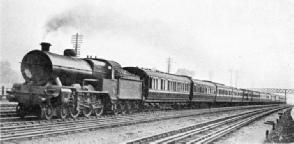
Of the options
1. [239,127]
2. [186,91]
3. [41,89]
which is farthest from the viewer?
[186,91]

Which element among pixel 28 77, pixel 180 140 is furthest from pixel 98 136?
pixel 28 77

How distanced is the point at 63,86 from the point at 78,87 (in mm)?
1111

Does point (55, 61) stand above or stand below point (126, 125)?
above

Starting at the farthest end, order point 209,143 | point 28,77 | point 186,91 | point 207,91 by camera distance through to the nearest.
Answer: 1. point 207,91
2. point 186,91
3. point 28,77
4. point 209,143

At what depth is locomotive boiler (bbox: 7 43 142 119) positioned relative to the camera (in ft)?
35.3

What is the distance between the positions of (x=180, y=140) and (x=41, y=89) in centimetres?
537

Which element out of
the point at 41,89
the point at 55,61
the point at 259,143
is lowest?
the point at 259,143

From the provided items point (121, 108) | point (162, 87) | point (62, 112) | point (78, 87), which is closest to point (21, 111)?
point (62, 112)

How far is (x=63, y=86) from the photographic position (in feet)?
36.2

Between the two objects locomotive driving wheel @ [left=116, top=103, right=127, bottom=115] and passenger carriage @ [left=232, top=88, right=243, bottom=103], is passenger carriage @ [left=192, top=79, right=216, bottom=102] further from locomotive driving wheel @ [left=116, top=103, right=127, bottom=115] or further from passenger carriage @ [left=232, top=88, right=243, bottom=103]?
locomotive driving wheel @ [left=116, top=103, right=127, bottom=115]

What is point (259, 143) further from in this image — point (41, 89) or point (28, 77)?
point (28, 77)

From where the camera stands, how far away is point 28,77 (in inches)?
452

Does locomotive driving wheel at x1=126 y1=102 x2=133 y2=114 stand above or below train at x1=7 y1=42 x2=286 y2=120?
below

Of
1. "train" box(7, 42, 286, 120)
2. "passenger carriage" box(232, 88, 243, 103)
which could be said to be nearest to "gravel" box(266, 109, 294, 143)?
"train" box(7, 42, 286, 120)
